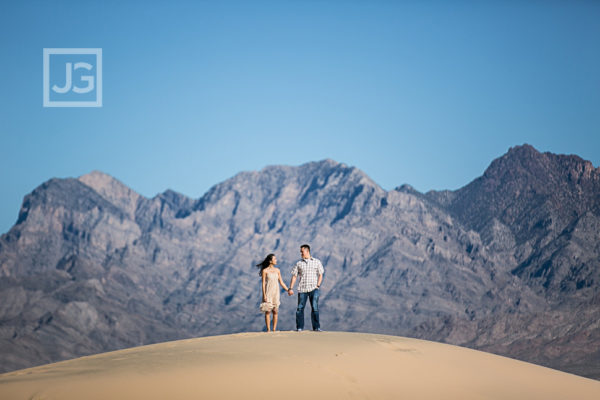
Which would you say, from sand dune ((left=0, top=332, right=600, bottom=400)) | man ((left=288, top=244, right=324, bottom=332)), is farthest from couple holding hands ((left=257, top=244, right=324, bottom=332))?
sand dune ((left=0, top=332, right=600, bottom=400))

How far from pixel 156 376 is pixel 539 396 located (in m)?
9.60

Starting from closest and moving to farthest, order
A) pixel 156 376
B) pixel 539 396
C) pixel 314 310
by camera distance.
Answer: pixel 156 376, pixel 539 396, pixel 314 310

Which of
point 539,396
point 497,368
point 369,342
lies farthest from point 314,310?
point 539,396

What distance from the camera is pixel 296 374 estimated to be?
2109cm

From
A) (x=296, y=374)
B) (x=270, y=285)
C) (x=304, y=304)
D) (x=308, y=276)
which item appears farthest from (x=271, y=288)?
(x=296, y=374)

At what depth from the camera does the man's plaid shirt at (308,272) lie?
29594 millimetres

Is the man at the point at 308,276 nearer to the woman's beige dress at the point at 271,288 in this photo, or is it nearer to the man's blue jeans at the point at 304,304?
the man's blue jeans at the point at 304,304

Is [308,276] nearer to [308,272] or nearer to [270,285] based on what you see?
[308,272]

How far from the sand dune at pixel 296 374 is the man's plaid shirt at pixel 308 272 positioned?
2.91 m

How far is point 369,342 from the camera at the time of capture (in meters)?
25.6

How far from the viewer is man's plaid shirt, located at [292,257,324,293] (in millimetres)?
29594

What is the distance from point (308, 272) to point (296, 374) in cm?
866

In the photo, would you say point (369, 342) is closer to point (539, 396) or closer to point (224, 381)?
point (539, 396)

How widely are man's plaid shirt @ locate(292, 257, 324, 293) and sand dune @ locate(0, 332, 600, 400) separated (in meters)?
2.91
